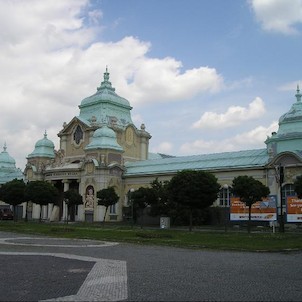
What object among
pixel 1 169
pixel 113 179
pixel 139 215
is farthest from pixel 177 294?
pixel 1 169

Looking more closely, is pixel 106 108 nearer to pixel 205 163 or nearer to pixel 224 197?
pixel 205 163

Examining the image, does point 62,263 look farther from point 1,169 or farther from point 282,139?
point 1,169

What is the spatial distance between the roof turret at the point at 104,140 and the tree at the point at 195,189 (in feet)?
91.4

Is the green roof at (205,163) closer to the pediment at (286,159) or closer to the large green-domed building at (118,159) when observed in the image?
the large green-domed building at (118,159)

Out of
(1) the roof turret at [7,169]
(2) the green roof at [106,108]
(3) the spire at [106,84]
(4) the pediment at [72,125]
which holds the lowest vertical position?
(1) the roof turret at [7,169]

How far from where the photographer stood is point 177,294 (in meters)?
11.8

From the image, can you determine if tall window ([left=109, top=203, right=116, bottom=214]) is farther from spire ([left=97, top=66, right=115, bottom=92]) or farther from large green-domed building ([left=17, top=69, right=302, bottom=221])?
spire ([left=97, top=66, right=115, bottom=92])

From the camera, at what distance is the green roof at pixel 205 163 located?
2354 inches

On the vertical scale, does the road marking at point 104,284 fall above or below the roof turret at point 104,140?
below

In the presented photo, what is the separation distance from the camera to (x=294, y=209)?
4384 centimetres

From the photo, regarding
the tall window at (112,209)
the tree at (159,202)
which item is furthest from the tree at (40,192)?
the tree at (159,202)

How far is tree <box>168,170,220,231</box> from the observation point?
4462cm

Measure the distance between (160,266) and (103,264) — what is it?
92.1 inches

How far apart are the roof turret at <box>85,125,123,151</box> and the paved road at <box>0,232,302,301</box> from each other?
51372 millimetres
